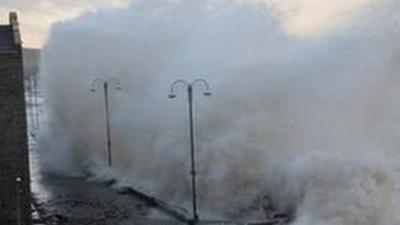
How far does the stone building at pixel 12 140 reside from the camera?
944 inches

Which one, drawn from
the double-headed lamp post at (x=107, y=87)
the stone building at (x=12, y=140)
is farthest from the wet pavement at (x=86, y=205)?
the double-headed lamp post at (x=107, y=87)

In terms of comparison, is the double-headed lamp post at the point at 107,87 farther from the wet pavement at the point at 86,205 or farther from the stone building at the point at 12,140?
the stone building at the point at 12,140

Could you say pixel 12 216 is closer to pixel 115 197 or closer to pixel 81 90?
pixel 115 197

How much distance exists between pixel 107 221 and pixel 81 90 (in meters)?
21.8

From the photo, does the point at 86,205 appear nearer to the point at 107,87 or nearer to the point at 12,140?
the point at 12,140

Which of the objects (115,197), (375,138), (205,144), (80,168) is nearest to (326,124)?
(375,138)

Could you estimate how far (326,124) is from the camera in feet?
105

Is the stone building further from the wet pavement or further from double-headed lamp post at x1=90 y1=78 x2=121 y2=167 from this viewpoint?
double-headed lamp post at x1=90 y1=78 x2=121 y2=167

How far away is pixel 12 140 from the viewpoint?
2411 cm

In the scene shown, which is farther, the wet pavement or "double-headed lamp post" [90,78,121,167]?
"double-headed lamp post" [90,78,121,167]

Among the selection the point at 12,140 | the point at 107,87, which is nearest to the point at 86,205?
the point at 12,140

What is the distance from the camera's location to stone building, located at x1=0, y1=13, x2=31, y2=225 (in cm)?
2397

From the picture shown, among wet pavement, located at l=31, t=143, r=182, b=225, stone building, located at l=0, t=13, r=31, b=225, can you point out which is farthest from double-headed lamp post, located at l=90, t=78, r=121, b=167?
A: stone building, located at l=0, t=13, r=31, b=225

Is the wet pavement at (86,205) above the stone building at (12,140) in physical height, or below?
below
